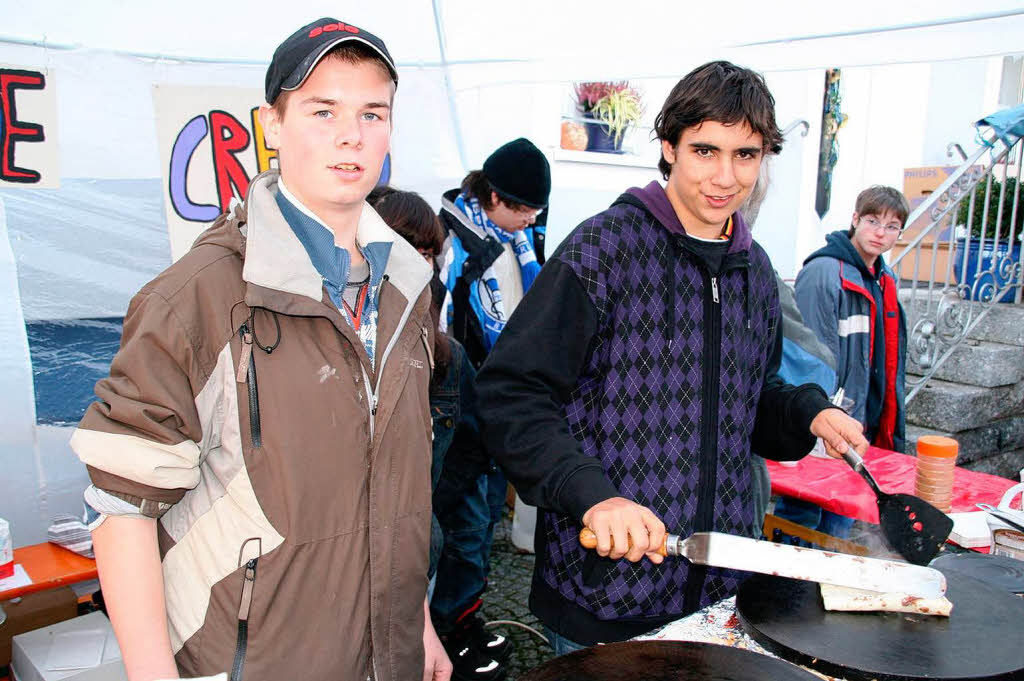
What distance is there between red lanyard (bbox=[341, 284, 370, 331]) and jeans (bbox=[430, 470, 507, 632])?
204cm

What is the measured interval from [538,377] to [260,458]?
0.62 metres

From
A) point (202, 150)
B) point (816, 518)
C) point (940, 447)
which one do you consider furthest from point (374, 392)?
point (816, 518)

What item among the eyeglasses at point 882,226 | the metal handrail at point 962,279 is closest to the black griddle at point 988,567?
the eyeglasses at point 882,226

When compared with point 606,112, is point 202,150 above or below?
below

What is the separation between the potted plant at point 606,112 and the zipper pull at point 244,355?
20.7 feet

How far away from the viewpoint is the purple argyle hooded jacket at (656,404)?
159 cm

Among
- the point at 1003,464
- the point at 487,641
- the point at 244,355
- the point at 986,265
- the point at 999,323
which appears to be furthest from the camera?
the point at 986,265

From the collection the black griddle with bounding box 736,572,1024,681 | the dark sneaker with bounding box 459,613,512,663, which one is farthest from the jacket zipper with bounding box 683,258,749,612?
the dark sneaker with bounding box 459,613,512,663

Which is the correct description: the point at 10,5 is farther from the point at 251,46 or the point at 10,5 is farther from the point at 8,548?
the point at 8,548

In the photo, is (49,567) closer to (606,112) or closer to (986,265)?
(606,112)

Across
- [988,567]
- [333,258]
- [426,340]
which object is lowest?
[988,567]

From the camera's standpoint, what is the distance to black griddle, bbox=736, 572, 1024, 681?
1272 millimetres

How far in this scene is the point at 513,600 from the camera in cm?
382

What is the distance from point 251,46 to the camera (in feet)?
10.8
